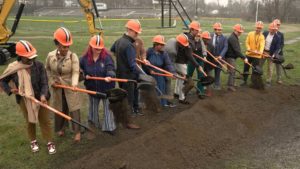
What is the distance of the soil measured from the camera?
504 cm

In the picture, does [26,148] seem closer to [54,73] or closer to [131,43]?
[54,73]

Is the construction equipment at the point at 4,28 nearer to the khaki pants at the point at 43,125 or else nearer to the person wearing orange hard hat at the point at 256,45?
the khaki pants at the point at 43,125

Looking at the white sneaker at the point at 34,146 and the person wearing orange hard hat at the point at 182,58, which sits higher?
the person wearing orange hard hat at the point at 182,58

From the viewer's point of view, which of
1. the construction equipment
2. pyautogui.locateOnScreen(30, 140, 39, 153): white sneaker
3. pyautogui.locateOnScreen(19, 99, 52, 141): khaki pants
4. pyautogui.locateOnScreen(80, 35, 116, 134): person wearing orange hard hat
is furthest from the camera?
the construction equipment

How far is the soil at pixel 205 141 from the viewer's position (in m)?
5.04

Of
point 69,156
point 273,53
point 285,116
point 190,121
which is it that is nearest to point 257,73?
point 273,53

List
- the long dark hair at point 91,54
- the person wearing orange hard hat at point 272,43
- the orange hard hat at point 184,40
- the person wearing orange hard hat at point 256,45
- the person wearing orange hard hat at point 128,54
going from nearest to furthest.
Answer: the long dark hair at point 91,54, the person wearing orange hard hat at point 128,54, the orange hard hat at point 184,40, the person wearing orange hard hat at point 256,45, the person wearing orange hard hat at point 272,43

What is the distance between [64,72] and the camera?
540 cm

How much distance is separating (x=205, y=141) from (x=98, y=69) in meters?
2.25

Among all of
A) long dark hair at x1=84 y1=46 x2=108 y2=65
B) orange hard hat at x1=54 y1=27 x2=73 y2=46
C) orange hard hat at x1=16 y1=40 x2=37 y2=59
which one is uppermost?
orange hard hat at x1=54 y1=27 x2=73 y2=46

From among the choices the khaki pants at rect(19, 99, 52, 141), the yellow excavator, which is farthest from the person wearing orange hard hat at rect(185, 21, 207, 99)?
the yellow excavator

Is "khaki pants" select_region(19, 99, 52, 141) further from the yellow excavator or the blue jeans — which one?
the yellow excavator

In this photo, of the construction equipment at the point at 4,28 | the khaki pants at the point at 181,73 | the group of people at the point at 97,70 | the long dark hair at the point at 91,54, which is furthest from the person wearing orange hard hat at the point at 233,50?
the construction equipment at the point at 4,28

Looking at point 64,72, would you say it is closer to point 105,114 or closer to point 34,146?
point 105,114
